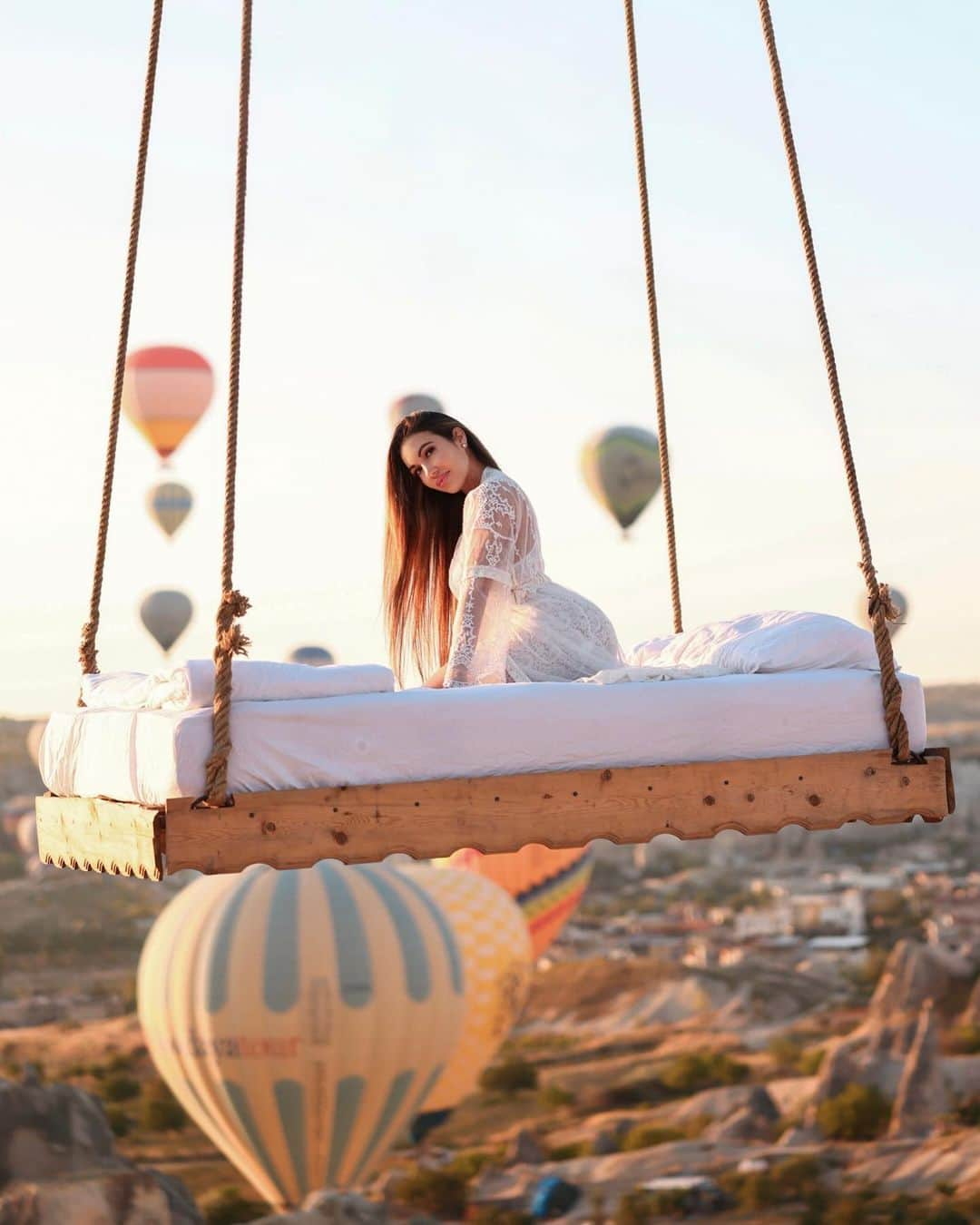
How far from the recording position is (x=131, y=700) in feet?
12.3

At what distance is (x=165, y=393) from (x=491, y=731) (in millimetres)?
9939

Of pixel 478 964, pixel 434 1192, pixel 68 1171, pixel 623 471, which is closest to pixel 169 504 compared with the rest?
pixel 623 471

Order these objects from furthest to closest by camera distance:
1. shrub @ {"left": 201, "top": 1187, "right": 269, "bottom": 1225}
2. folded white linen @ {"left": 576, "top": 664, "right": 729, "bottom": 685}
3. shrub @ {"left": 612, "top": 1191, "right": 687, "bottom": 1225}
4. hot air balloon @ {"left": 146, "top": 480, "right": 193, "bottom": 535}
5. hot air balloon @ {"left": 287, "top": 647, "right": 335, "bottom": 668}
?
shrub @ {"left": 612, "top": 1191, "right": 687, "bottom": 1225} → shrub @ {"left": 201, "top": 1187, "right": 269, "bottom": 1225} → hot air balloon @ {"left": 287, "top": 647, "right": 335, "bottom": 668} → hot air balloon @ {"left": 146, "top": 480, "right": 193, "bottom": 535} → folded white linen @ {"left": 576, "top": 664, "right": 729, "bottom": 685}

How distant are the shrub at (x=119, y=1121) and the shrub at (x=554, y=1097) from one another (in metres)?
5.08

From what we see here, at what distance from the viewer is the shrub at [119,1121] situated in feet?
71.6

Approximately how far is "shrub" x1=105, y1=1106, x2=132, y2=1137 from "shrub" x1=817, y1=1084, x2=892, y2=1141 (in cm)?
834

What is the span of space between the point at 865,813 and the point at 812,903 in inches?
884

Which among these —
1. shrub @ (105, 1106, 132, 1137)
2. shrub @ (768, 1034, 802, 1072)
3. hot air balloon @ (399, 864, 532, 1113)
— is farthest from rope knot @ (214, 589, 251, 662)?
shrub @ (768, 1034, 802, 1072)

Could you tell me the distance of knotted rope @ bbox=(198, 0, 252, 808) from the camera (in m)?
3.36

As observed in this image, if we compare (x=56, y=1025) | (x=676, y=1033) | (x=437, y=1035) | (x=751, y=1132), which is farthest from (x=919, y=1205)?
(x=56, y=1025)

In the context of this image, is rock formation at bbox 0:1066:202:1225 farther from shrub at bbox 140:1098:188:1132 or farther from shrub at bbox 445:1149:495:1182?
shrub at bbox 445:1149:495:1182

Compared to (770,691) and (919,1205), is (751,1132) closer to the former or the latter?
(919,1205)

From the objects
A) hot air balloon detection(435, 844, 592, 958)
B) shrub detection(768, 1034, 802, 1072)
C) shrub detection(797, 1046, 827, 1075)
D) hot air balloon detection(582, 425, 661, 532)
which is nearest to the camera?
hot air balloon detection(582, 425, 661, 532)

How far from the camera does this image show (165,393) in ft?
42.9
